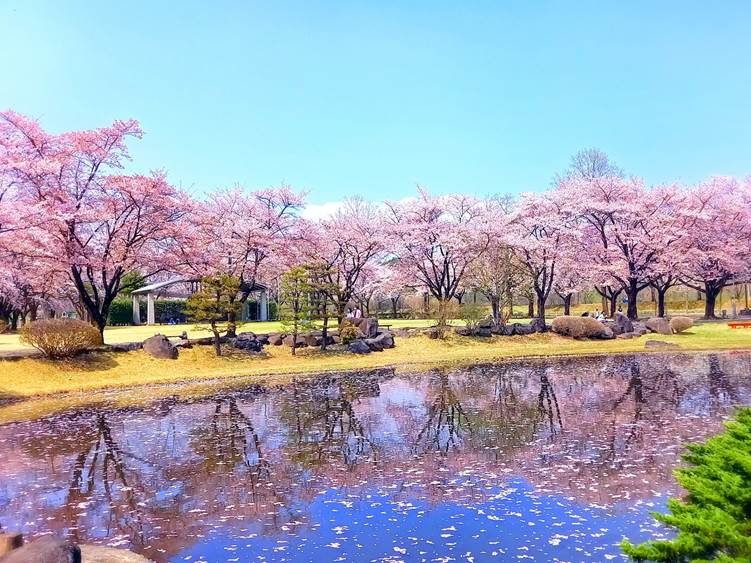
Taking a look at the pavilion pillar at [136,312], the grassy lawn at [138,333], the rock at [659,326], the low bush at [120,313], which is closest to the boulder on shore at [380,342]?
the grassy lawn at [138,333]

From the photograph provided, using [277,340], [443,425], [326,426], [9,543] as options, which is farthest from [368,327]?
[9,543]

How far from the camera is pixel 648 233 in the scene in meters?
35.5

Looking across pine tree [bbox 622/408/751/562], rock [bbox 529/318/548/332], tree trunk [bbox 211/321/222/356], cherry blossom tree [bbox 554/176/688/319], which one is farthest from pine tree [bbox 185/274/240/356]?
cherry blossom tree [bbox 554/176/688/319]

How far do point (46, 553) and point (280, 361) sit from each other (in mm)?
19068

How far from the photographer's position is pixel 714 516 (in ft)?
14.2

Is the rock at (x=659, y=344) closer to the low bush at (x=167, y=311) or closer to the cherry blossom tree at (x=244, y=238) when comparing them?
the cherry blossom tree at (x=244, y=238)

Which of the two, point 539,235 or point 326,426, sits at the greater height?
point 539,235

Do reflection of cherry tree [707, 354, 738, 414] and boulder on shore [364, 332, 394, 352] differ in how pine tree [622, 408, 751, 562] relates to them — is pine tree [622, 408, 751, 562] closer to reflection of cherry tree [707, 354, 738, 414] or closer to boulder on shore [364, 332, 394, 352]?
reflection of cherry tree [707, 354, 738, 414]

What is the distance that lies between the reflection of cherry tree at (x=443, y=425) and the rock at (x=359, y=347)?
33.3 feet

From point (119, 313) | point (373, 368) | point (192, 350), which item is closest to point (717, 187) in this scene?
point (373, 368)

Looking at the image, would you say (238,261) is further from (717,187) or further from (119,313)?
(717,187)

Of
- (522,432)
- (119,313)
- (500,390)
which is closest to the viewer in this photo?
(522,432)

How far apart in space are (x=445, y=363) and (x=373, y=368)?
3.16 m

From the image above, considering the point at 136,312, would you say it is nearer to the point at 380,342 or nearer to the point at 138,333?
the point at 138,333
